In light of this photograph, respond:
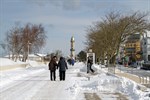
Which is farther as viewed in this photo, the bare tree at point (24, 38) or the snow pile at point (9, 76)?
the bare tree at point (24, 38)

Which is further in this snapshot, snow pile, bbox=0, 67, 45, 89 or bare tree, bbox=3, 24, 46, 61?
bare tree, bbox=3, 24, 46, 61

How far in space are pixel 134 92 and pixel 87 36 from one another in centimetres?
4906

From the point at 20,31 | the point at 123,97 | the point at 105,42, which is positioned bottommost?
the point at 123,97

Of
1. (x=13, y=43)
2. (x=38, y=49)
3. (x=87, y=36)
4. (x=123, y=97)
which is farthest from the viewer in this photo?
(x=38, y=49)

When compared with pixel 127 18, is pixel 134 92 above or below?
below

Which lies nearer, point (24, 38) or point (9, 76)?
point (9, 76)

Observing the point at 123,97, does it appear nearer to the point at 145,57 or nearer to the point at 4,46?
the point at 4,46

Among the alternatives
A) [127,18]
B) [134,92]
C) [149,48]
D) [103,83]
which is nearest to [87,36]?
[127,18]

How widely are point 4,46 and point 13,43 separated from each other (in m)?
5.59

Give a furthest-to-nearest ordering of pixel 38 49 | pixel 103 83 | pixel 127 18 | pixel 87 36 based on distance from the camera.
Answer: pixel 38 49
pixel 87 36
pixel 127 18
pixel 103 83

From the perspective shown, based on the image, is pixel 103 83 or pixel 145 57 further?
pixel 145 57

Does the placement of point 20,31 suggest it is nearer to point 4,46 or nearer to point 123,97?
point 4,46

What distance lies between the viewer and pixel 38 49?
303 ft

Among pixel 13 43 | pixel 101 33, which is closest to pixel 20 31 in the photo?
pixel 13 43
